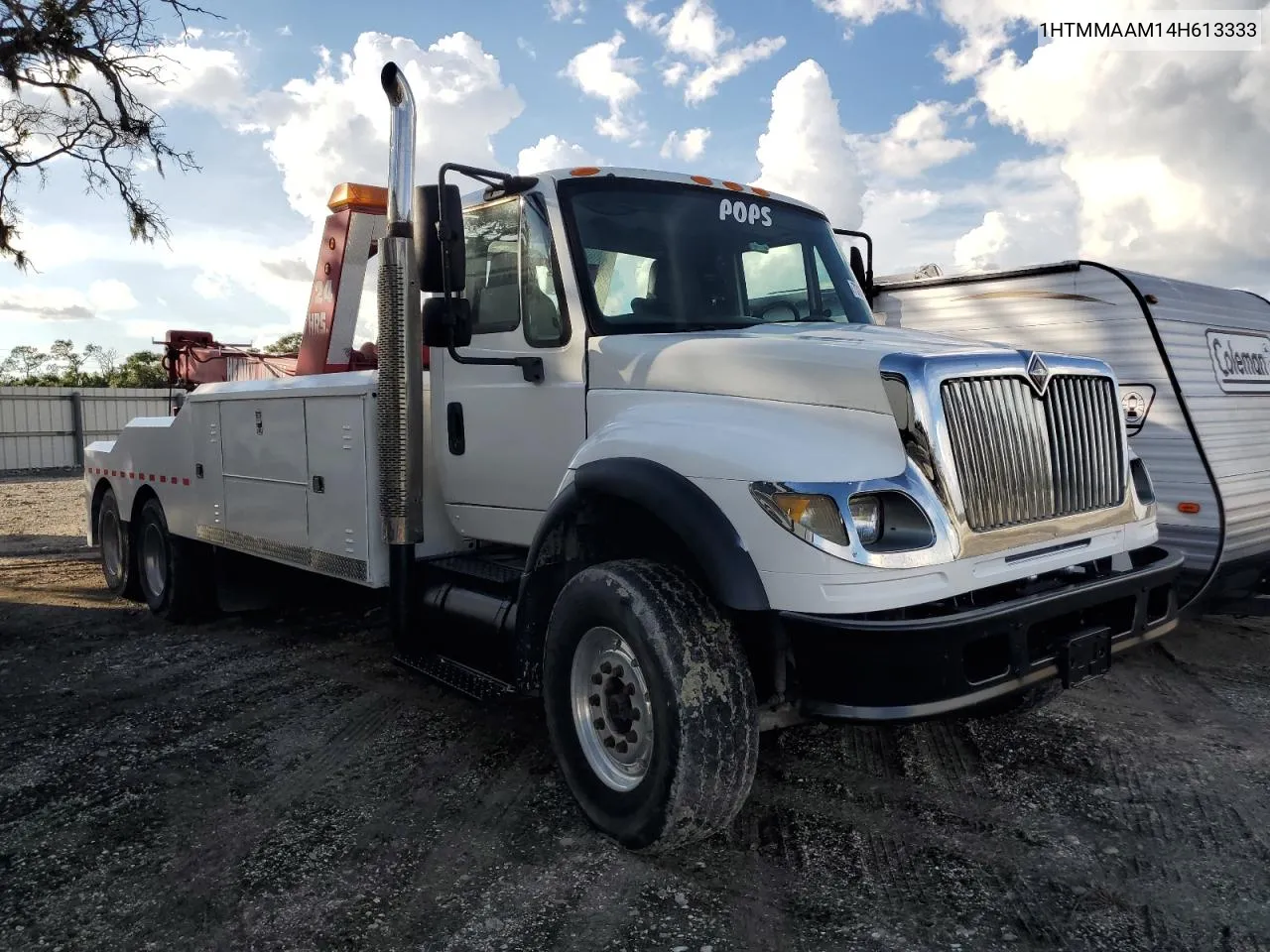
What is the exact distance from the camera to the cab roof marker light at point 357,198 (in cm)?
671

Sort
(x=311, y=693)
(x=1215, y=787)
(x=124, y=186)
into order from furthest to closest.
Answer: (x=124, y=186), (x=311, y=693), (x=1215, y=787)

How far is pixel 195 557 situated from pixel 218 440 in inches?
50.4

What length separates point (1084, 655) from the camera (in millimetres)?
3367

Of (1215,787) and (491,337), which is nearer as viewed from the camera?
(1215,787)

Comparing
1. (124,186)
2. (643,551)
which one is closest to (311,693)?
(643,551)

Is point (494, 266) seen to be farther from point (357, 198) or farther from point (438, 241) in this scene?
point (357, 198)

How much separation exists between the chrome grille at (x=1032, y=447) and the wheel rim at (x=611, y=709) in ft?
4.11

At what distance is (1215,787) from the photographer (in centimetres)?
412

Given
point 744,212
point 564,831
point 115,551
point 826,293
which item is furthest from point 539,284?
point 115,551

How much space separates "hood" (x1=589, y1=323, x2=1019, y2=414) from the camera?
335 cm

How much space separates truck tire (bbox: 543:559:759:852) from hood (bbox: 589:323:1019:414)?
71 cm

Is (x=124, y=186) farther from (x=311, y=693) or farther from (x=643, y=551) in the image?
(x=643, y=551)

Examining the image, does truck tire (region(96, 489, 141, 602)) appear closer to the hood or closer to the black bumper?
the hood

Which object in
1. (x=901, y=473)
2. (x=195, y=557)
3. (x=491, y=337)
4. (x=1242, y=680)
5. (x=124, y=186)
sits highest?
(x=124, y=186)
